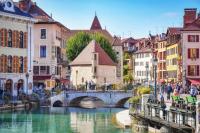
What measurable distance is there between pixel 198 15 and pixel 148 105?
50.4 m

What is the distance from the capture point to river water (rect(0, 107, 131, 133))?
43438 mm

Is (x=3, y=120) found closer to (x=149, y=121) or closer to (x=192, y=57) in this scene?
(x=149, y=121)

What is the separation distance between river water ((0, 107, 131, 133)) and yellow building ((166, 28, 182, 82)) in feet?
95.2

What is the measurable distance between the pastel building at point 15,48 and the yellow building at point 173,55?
22678 mm

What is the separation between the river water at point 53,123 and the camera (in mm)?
43438

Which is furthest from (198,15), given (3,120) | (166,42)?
(3,120)

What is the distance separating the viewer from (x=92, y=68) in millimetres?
88875

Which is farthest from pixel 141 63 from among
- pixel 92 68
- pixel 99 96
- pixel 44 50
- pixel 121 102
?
pixel 99 96

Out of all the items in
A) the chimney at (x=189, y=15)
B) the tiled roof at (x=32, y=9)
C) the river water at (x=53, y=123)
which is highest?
the tiled roof at (x=32, y=9)

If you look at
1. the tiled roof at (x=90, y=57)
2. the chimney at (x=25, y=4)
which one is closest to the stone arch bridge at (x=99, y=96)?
the tiled roof at (x=90, y=57)

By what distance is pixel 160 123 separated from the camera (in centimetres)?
3356

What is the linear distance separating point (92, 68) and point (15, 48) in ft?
67.1

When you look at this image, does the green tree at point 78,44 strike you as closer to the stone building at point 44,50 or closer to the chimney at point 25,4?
the chimney at point 25,4

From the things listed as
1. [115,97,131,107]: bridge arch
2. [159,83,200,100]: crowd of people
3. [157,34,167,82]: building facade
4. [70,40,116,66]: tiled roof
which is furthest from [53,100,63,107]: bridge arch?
[157,34,167,82]: building facade
